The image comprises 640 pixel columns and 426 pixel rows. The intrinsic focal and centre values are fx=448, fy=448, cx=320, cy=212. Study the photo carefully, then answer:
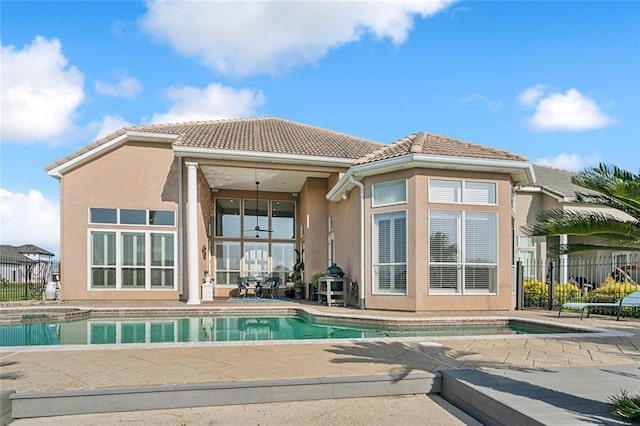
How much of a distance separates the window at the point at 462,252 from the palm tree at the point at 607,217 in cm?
454

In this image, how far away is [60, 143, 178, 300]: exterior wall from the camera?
15.0m

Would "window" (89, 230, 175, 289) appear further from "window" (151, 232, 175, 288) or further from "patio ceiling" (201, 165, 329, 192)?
"patio ceiling" (201, 165, 329, 192)

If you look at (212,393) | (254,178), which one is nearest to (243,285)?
(254,178)

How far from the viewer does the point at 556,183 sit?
20.0m

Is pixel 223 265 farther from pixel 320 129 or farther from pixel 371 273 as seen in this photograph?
pixel 371 273

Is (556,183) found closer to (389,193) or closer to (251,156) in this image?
(389,193)

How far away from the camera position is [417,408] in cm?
457

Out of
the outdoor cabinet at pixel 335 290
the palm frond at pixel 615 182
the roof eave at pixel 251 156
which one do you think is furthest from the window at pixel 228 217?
the palm frond at pixel 615 182

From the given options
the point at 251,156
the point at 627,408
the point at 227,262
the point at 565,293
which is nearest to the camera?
the point at 627,408

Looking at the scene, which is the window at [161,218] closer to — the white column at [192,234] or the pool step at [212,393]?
the white column at [192,234]

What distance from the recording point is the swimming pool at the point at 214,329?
8758 millimetres

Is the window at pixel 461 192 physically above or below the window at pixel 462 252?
above

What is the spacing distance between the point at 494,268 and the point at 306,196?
762 cm

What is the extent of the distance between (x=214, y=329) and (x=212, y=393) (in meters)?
5.58
